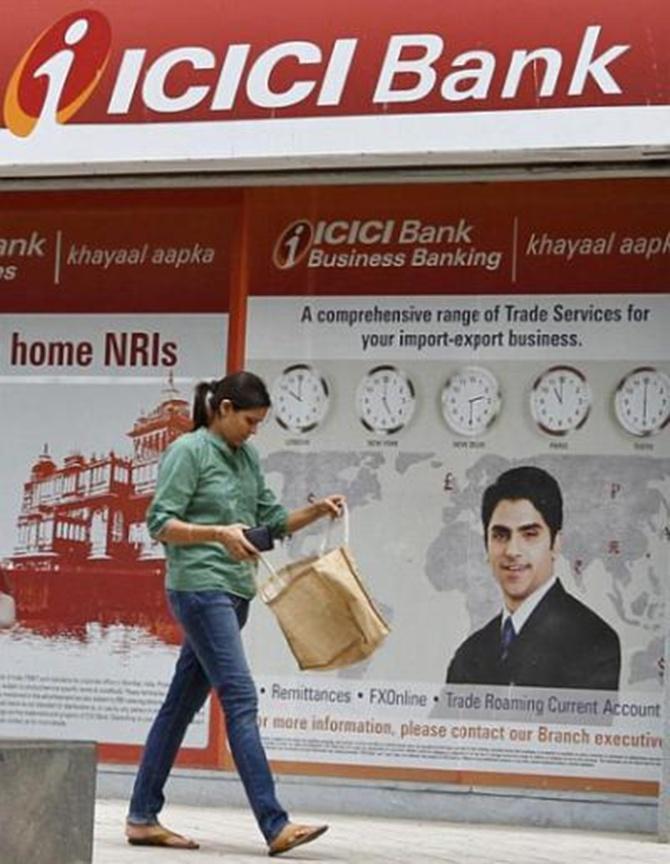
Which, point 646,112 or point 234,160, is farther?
point 234,160

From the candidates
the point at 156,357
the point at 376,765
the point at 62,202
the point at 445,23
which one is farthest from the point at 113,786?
the point at 445,23

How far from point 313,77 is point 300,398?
1.51 meters

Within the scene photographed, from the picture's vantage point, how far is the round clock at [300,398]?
11250 mm

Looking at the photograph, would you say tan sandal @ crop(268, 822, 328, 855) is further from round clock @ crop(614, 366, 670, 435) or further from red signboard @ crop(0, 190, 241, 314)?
red signboard @ crop(0, 190, 241, 314)

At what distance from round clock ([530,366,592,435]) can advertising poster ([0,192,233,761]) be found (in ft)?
5.10

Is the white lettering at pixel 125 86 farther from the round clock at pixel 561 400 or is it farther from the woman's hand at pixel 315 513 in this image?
the woman's hand at pixel 315 513

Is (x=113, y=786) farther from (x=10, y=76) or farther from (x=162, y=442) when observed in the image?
(x=10, y=76)

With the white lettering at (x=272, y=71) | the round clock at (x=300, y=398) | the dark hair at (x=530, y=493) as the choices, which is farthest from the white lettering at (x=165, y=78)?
the dark hair at (x=530, y=493)

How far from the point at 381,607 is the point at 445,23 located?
8.74 ft

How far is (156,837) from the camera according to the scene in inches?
377

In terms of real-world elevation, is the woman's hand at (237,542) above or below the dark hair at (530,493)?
below

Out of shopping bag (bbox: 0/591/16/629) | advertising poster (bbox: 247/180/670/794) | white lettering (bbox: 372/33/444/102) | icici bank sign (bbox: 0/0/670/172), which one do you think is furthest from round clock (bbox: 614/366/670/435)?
shopping bag (bbox: 0/591/16/629)

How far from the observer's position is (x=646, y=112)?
1026 cm

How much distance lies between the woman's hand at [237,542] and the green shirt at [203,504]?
0.80ft
